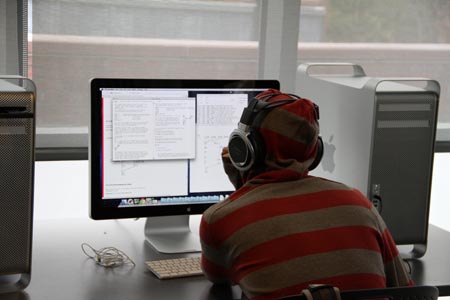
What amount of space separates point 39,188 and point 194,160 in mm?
879

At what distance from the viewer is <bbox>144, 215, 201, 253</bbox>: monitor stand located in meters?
1.96

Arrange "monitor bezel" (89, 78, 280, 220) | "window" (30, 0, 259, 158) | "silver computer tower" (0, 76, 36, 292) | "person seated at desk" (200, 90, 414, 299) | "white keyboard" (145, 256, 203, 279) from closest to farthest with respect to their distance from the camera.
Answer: "person seated at desk" (200, 90, 414, 299)
"silver computer tower" (0, 76, 36, 292)
"white keyboard" (145, 256, 203, 279)
"monitor bezel" (89, 78, 280, 220)
"window" (30, 0, 259, 158)

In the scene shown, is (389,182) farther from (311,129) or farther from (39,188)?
(39,188)

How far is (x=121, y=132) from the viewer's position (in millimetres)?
1900

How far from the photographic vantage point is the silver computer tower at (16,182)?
5.31ft

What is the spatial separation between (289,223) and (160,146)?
631mm

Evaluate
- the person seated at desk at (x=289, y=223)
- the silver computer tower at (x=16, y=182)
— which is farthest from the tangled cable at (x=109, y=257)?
the person seated at desk at (x=289, y=223)

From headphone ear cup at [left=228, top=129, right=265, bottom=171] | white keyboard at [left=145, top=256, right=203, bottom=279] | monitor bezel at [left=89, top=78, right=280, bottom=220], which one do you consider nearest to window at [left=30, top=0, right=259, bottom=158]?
monitor bezel at [left=89, top=78, right=280, bottom=220]

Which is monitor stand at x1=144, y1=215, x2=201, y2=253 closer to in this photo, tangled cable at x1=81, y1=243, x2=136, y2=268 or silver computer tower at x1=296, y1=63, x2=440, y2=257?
tangled cable at x1=81, y1=243, x2=136, y2=268

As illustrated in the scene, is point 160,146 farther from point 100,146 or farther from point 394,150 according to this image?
point 394,150

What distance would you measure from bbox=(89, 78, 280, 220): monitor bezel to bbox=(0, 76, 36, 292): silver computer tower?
24 cm

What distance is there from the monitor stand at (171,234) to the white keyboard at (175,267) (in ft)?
0.32

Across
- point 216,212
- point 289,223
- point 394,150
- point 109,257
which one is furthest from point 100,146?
point 394,150

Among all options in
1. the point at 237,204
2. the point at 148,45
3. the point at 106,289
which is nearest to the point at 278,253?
the point at 237,204
